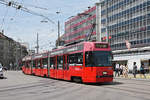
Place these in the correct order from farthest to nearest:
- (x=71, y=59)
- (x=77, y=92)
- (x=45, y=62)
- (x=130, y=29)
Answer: (x=130, y=29)
(x=45, y=62)
(x=71, y=59)
(x=77, y=92)

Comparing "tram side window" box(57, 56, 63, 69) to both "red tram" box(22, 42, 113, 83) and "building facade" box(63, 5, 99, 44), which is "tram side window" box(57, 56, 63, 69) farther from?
"building facade" box(63, 5, 99, 44)

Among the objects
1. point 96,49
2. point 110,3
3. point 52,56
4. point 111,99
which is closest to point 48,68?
point 52,56

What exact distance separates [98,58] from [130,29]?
4425cm

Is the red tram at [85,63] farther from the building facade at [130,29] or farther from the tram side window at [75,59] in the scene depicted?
the building facade at [130,29]

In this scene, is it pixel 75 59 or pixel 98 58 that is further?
pixel 75 59

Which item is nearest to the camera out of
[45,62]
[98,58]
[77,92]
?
[77,92]

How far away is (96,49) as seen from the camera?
674 inches

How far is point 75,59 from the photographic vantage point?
62.4ft

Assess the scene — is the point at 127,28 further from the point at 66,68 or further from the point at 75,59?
the point at 75,59

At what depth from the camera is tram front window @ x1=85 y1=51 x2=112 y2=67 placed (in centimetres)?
1692

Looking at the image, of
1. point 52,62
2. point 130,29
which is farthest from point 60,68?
point 130,29

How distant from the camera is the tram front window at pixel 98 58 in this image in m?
16.9

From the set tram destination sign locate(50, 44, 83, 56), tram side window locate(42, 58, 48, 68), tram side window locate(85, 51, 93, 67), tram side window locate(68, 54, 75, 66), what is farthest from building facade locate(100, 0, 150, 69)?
tram side window locate(85, 51, 93, 67)

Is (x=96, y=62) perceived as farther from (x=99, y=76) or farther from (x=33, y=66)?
(x=33, y=66)
